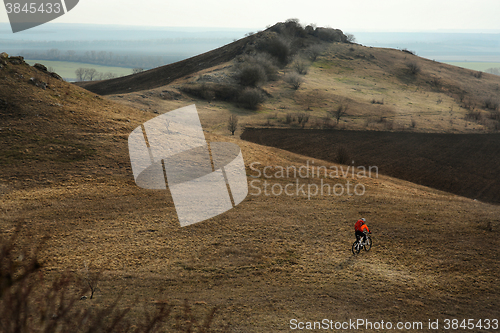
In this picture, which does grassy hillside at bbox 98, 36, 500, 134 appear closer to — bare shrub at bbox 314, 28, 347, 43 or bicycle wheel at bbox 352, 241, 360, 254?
bare shrub at bbox 314, 28, 347, 43

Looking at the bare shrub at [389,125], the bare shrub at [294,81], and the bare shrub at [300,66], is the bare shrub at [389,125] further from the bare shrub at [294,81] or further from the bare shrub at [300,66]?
the bare shrub at [300,66]

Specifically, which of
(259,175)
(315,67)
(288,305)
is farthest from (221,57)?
(288,305)

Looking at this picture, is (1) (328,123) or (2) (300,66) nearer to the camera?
(1) (328,123)

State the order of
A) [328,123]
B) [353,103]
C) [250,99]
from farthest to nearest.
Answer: [353,103] < [250,99] < [328,123]

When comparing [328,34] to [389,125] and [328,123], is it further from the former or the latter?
[328,123]

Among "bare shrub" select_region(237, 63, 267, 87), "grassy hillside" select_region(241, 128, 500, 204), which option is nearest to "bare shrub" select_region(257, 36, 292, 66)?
"bare shrub" select_region(237, 63, 267, 87)

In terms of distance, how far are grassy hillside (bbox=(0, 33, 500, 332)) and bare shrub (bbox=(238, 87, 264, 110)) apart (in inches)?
1135

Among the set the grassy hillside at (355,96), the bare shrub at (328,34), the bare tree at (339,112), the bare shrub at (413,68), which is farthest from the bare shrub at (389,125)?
the bare shrub at (328,34)

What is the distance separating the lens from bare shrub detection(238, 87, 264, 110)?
50.3 m

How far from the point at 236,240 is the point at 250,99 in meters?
39.2

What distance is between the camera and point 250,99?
1978 inches

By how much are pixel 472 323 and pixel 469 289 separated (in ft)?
6.02

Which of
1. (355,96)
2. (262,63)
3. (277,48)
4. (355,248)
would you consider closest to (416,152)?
(355,248)

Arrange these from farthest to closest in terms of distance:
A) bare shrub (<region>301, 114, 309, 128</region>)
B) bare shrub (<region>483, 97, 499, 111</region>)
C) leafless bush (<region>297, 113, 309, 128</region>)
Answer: bare shrub (<region>483, 97, 499, 111</region>), leafless bush (<region>297, 113, 309, 128</region>), bare shrub (<region>301, 114, 309, 128</region>)
